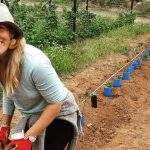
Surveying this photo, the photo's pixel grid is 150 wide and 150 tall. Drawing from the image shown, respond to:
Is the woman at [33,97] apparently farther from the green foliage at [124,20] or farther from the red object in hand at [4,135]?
the green foliage at [124,20]

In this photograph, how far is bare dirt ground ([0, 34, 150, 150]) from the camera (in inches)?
205

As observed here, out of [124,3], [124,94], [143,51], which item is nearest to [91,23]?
[143,51]

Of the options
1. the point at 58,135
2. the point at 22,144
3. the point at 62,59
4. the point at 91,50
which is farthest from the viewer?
the point at 91,50

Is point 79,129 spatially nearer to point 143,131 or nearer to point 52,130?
point 52,130

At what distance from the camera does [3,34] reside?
2342 mm

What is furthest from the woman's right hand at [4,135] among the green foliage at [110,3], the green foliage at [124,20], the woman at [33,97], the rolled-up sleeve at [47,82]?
the green foliage at [110,3]

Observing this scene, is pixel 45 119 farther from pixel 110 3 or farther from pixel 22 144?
pixel 110 3

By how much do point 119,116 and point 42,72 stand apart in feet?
12.2

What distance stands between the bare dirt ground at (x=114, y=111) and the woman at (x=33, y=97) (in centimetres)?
221

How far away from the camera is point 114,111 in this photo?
6.11 m

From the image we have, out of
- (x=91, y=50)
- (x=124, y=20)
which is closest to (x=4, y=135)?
(x=91, y=50)

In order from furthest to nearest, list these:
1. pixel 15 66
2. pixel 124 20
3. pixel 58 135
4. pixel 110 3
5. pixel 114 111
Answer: pixel 110 3 → pixel 124 20 → pixel 114 111 → pixel 58 135 → pixel 15 66

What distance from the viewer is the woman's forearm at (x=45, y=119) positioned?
102 inches

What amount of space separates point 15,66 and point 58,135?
634 millimetres
